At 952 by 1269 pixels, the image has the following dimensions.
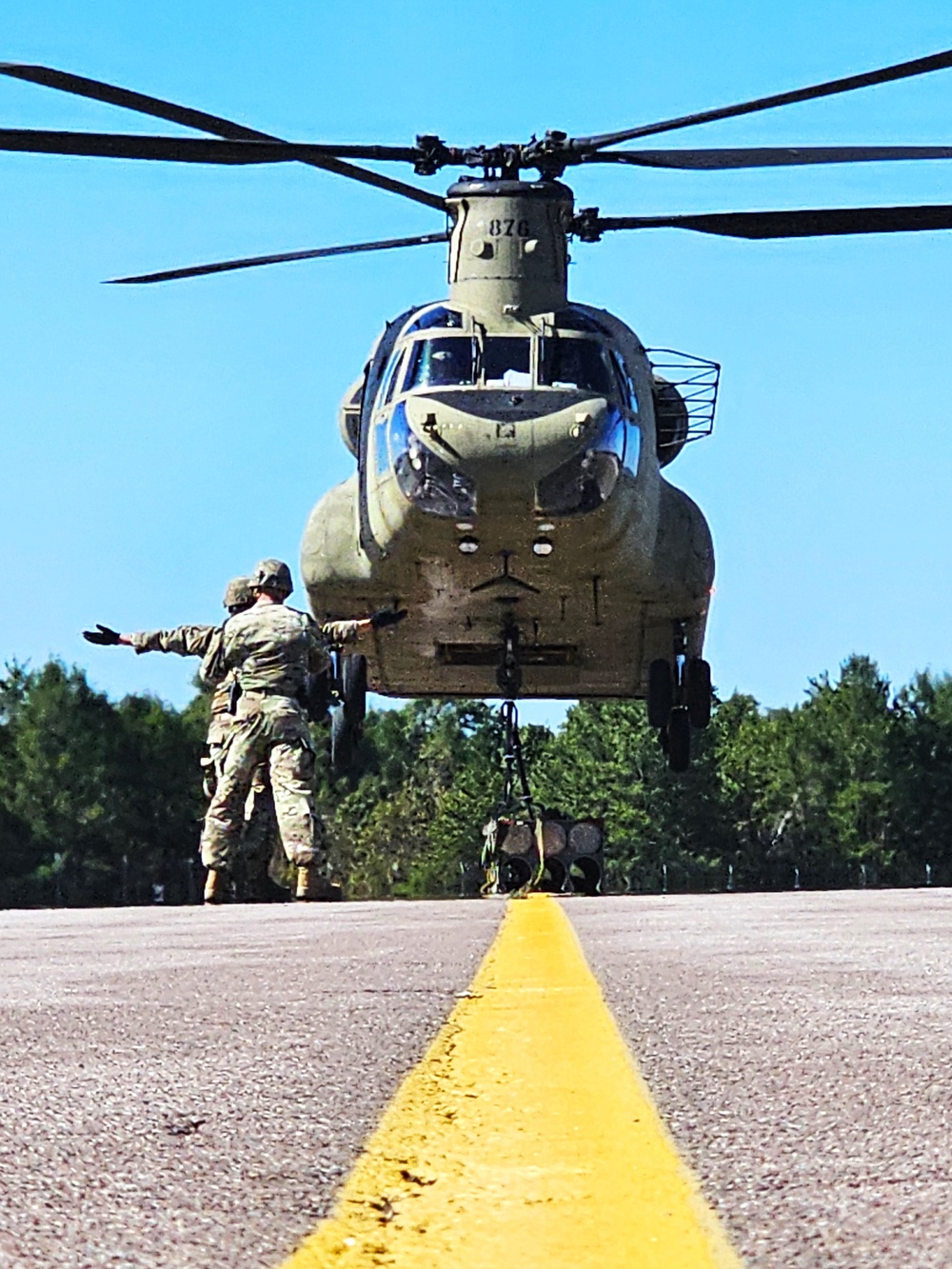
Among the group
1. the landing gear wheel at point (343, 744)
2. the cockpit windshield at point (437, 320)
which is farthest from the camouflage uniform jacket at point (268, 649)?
the landing gear wheel at point (343, 744)

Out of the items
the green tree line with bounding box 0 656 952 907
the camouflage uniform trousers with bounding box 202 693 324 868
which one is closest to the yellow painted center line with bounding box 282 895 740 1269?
the camouflage uniform trousers with bounding box 202 693 324 868

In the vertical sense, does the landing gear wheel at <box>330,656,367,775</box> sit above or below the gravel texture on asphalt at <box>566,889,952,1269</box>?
above

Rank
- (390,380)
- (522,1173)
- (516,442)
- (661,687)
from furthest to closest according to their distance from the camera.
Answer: (661,687) < (390,380) < (516,442) < (522,1173)

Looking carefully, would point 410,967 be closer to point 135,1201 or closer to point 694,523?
point 135,1201

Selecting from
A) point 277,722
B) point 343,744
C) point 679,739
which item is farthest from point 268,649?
point 679,739

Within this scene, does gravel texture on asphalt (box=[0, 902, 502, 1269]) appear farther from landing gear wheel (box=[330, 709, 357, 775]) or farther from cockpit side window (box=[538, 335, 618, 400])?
landing gear wheel (box=[330, 709, 357, 775])

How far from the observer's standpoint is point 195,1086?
342 cm

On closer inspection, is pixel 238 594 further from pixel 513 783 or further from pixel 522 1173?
pixel 522 1173

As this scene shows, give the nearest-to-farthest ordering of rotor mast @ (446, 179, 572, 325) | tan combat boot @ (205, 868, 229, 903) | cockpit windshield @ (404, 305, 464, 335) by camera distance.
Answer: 1. tan combat boot @ (205, 868, 229, 903)
2. cockpit windshield @ (404, 305, 464, 335)
3. rotor mast @ (446, 179, 572, 325)

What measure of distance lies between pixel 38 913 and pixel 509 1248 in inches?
449

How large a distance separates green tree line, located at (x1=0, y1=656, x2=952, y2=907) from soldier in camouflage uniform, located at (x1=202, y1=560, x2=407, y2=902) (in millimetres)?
77643

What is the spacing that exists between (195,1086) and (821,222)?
13995 mm

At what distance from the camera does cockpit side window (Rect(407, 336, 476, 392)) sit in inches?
732

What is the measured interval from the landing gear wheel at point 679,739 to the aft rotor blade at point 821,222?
5881 millimetres
